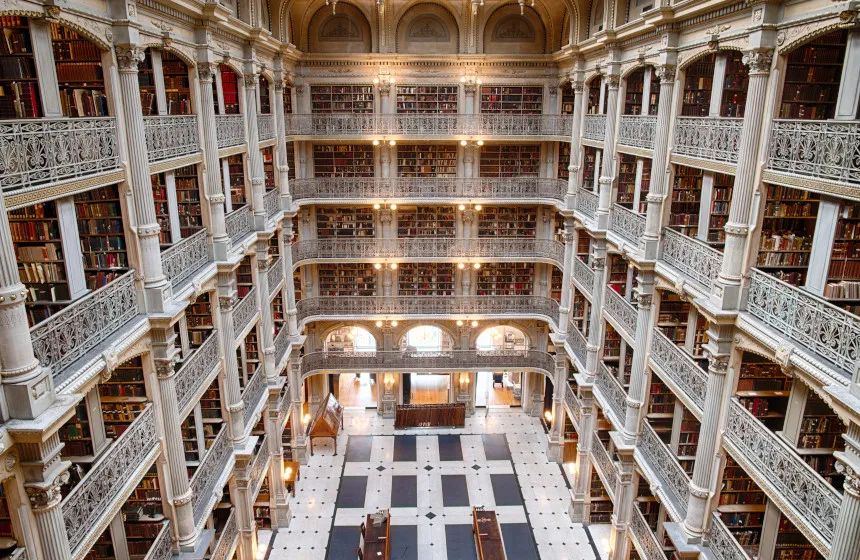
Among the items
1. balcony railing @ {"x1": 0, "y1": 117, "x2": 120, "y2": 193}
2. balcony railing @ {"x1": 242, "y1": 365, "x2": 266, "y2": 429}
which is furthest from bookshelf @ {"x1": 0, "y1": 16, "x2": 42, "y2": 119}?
balcony railing @ {"x1": 242, "y1": 365, "x2": 266, "y2": 429}

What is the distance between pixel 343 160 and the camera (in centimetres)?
1411

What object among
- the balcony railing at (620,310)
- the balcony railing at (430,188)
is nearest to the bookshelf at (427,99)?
the balcony railing at (430,188)

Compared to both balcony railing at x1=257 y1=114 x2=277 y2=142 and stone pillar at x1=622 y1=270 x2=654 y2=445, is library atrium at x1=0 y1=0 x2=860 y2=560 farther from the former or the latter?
balcony railing at x1=257 y1=114 x2=277 y2=142

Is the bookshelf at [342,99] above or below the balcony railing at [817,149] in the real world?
above

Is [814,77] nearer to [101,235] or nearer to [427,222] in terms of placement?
[101,235]

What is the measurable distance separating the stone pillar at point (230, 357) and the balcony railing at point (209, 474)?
205mm

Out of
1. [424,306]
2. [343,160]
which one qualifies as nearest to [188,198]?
[343,160]

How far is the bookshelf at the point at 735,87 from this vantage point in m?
7.50

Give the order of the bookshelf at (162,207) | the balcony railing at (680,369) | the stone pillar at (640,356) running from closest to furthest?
the balcony railing at (680,369)
the bookshelf at (162,207)
the stone pillar at (640,356)

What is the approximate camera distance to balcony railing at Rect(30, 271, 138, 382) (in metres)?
4.66

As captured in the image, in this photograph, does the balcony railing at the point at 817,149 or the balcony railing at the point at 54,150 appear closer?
the balcony railing at the point at 54,150

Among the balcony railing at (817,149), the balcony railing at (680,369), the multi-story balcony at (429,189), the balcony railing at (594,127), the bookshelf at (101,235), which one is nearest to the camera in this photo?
the balcony railing at (817,149)

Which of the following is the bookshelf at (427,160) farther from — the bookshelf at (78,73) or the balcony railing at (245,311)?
the bookshelf at (78,73)

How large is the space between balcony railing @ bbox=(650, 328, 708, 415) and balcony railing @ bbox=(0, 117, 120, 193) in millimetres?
6764
